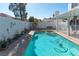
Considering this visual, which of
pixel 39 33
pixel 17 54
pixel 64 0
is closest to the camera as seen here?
pixel 64 0

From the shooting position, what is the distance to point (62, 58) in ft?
18.9

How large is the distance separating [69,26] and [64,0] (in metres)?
6.89

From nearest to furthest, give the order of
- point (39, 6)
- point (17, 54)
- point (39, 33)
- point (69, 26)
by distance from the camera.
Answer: point (17, 54) < point (39, 6) < point (69, 26) < point (39, 33)

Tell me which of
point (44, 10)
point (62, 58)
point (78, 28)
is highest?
point (44, 10)

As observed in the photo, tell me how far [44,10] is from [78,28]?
9.60ft

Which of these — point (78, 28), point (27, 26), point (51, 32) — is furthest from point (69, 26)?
point (27, 26)

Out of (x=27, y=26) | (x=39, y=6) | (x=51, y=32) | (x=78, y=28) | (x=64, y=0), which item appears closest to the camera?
(x=64, y=0)

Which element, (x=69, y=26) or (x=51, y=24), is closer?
(x=69, y=26)

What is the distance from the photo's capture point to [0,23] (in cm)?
703

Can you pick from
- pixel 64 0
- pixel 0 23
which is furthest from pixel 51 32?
pixel 64 0

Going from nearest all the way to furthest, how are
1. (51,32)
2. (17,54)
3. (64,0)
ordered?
1. (64,0)
2. (17,54)
3. (51,32)

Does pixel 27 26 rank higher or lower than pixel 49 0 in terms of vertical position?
lower

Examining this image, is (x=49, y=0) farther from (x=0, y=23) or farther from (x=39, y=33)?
(x=39, y=33)

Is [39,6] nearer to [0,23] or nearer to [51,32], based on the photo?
[0,23]
